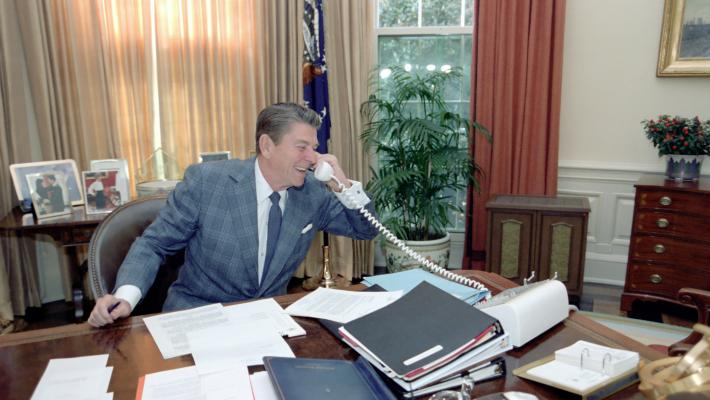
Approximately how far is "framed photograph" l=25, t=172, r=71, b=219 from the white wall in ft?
11.1

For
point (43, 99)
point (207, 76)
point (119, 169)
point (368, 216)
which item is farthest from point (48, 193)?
point (368, 216)

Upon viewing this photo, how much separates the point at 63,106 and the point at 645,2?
3.99m

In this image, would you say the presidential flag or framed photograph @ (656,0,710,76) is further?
the presidential flag

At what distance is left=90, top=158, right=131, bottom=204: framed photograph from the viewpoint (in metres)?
3.08

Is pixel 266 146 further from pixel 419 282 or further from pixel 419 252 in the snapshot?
pixel 419 252

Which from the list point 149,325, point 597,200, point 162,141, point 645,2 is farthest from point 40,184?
point 645,2

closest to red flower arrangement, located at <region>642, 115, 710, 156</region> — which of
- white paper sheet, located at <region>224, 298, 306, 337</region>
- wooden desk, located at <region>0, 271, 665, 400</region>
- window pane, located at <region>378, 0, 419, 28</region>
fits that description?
window pane, located at <region>378, 0, 419, 28</region>

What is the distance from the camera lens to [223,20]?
3.60 m

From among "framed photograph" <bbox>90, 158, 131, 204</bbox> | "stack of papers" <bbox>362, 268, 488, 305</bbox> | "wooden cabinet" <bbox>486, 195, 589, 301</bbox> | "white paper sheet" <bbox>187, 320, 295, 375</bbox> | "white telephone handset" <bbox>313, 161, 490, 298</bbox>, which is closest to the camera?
"white paper sheet" <bbox>187, 320, 295, 375</bbox>

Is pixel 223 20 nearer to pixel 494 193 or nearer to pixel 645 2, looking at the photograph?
pixel 494 193

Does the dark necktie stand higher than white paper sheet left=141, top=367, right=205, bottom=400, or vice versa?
the dark necktie

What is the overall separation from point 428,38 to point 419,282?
2961mm

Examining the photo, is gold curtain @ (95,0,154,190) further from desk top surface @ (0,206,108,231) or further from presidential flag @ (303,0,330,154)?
presidential flag @ (303,0,330,154)

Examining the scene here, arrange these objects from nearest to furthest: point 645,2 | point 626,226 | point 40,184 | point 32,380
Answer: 1. point 32,380
2. point 40,184
3. point 645,2
4. point 626,226
